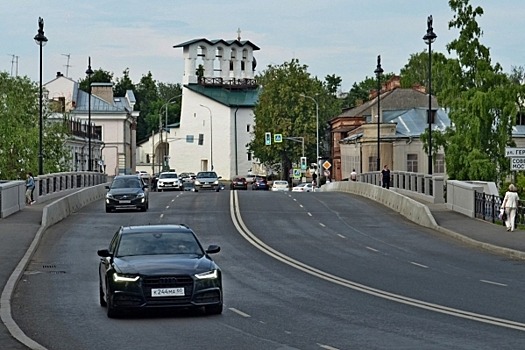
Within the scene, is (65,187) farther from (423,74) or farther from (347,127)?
(423,74)

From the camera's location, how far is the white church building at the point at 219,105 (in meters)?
146

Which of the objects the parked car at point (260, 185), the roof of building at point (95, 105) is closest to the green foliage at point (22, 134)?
the parked car at point (260, 185)

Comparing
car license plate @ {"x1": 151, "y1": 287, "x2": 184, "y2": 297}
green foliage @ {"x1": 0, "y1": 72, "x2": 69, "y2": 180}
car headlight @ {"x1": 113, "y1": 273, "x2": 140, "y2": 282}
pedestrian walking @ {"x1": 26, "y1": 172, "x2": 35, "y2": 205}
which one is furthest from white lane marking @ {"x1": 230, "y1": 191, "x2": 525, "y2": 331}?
green foliage @ {"x1": 0, "y1": 72, "x2": 69, "y2": 180}

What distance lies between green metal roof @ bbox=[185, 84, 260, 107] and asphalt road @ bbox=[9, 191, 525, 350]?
103 metres

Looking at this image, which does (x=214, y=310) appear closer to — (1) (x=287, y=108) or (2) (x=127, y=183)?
(2) (x=127, y=183)

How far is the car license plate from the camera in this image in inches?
671

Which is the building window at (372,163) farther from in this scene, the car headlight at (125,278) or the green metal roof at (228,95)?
the car headlight at (125,278)

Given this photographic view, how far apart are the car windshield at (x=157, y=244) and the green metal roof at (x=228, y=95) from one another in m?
126

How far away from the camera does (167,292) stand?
1706 centimetres

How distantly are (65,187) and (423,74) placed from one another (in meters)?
94.1

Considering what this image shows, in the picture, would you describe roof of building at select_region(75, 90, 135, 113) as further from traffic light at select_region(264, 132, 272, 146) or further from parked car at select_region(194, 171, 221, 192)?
parked car at select_region(194, 171, 221, 192)

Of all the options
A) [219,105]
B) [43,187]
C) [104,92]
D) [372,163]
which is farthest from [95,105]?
[43,187]

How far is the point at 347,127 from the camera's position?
119812mm

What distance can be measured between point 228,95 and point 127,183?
98501 mm
